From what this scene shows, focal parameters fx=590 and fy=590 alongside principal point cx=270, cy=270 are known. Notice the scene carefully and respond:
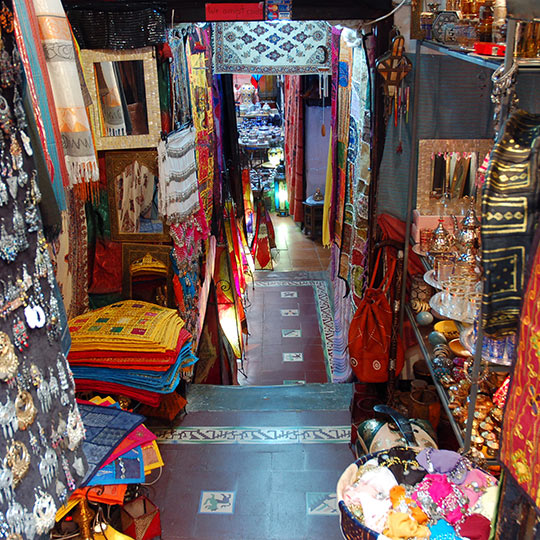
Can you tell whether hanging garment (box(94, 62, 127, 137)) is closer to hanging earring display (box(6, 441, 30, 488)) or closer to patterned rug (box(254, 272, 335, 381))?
hanging earring display (box(6, 441, 30, 488))

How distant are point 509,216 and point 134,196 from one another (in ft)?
10.1

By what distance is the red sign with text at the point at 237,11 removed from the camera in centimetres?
364

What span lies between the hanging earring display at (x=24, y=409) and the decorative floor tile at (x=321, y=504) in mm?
1989

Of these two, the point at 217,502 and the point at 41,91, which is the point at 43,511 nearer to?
the point at 41,91

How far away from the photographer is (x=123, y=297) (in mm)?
4188

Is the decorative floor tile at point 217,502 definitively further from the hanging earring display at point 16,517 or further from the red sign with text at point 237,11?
the red sign with text at point 237,11

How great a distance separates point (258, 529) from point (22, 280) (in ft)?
6.87

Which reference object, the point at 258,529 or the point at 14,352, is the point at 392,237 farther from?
the point at 14,352

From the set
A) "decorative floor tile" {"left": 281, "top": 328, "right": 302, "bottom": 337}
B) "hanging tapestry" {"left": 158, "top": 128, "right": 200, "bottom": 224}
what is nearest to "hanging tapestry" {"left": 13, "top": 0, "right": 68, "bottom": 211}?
"hanging tapestry" {"left": 158, "top": 128, "right": 200, "bottom": 224}

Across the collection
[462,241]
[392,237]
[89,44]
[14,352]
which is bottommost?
[392,237]

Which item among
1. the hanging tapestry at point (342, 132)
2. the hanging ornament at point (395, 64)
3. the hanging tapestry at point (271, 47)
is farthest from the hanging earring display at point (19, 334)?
the hanging tapestry at point (271, 47)

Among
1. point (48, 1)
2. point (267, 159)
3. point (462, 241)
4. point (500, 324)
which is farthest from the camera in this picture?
point (267, 159)

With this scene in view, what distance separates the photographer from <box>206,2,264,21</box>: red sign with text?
12.0 ft

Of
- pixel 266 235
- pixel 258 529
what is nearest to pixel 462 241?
pixel 258 529
